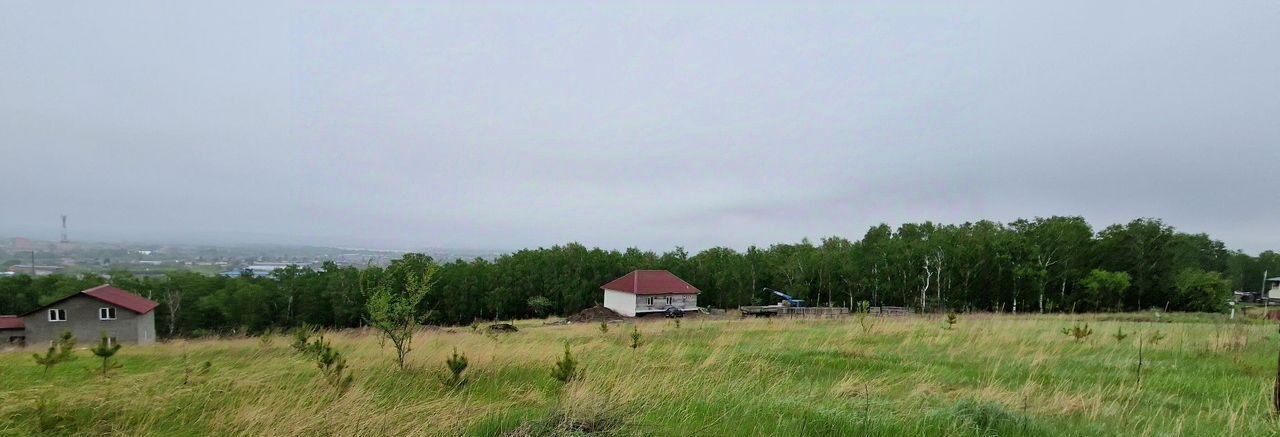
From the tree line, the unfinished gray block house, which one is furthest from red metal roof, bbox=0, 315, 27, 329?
the tree line

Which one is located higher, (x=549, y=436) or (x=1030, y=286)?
(x=549, y=436)

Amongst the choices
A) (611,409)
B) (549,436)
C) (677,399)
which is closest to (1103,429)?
(677,399)

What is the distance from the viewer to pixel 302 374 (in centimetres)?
671

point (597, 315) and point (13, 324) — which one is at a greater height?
point (13, 324)

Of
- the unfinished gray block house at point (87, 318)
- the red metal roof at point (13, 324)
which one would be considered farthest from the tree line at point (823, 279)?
the red metal roof at point (13, 324)

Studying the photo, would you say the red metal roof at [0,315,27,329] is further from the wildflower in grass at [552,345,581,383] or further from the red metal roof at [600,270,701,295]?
the wildflower in grass at [552,345,581,383]

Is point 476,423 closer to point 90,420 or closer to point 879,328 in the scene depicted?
point 90,420

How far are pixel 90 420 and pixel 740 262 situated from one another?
180 feet

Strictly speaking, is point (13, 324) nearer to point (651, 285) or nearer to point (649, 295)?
point (649, 295)

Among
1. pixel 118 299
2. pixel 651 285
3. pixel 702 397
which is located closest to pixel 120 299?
pixel 118 299

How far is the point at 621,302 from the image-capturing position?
47969 millimetres

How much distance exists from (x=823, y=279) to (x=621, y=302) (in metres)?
20.8

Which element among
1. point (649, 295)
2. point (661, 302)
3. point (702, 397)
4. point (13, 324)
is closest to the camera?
point (702, 397)

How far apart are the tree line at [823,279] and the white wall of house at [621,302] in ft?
25.5
